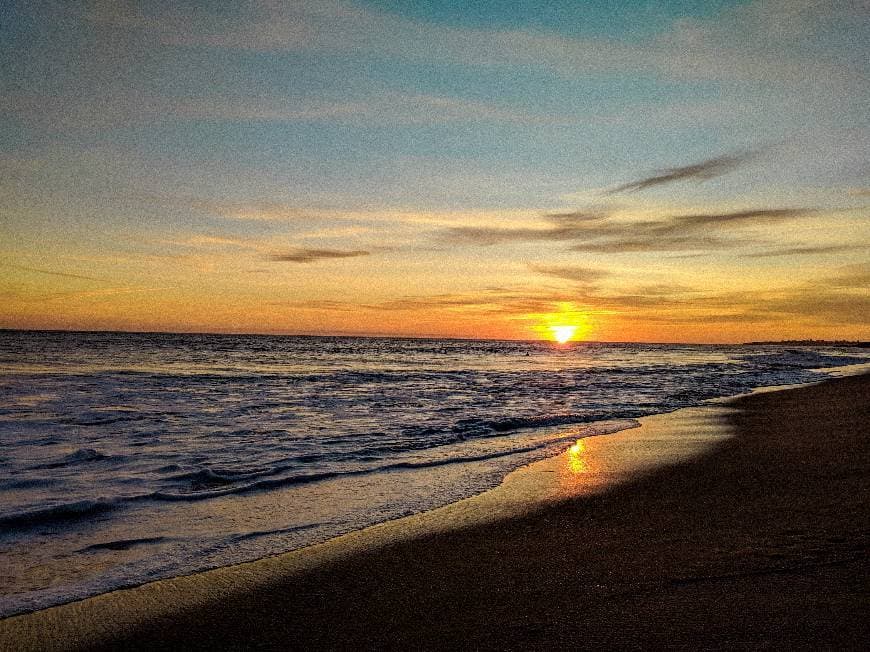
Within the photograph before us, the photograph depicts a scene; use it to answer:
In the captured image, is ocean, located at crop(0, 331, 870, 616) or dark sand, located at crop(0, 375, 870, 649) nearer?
dark sand, located at crop(0, 375, 870, 649)

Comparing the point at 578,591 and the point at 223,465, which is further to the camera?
the point at 223,465

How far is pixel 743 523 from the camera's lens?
225 inches

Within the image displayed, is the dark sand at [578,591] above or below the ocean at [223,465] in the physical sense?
above

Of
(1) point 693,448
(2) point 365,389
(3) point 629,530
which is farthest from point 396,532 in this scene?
(2) point 365,389

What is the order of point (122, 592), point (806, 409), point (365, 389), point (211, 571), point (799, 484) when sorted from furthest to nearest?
point (365, 389), point (806, 409), point (799, 484), point (211, 571), point (122, 592)

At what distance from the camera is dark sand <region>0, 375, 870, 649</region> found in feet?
11.7

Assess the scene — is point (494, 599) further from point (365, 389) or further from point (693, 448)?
point (365, 389)

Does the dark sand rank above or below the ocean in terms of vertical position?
above

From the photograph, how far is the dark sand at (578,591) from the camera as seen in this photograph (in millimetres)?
3568

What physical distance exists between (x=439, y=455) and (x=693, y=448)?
470 cm

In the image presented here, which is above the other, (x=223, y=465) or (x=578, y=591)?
(x=578, y=591)

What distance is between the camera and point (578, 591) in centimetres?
424

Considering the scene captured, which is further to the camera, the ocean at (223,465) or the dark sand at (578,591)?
the ocean at (223,465)

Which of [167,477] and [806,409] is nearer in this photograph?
[167,477]
